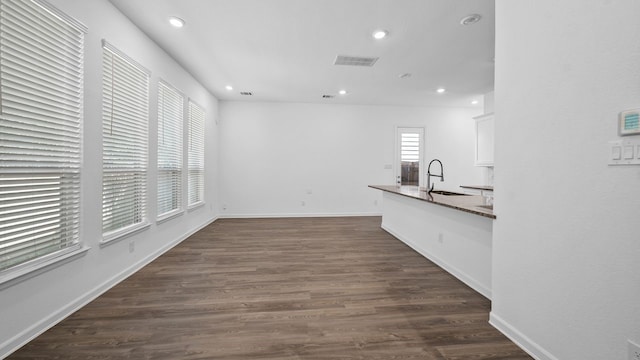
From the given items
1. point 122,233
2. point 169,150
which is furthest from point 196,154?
point 122,233

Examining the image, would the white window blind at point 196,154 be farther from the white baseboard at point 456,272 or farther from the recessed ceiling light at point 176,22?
the white baseboard at point 456,272

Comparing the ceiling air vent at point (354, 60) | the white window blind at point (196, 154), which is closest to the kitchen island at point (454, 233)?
the ceiling air vent at point (354, 60)

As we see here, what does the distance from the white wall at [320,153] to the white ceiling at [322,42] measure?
1.20 m

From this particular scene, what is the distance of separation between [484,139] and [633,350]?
4938mm

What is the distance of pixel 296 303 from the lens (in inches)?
89.4

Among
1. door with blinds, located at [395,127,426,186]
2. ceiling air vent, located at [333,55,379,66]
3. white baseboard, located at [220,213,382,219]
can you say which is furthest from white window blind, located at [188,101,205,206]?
door with blinds, located at [395,127,426,186]

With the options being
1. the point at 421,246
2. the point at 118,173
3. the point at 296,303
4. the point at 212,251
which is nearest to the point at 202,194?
the point at 212,251

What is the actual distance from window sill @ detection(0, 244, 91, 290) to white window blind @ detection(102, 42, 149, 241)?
396mm

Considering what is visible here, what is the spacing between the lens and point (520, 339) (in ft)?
5.65

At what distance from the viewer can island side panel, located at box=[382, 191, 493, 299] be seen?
2.47 meters

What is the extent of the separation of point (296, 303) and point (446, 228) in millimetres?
1967

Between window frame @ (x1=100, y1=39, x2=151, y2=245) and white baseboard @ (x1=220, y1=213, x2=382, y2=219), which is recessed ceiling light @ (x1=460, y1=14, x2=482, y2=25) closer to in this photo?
window frame @ (x1=100, y1=39, x2=151, y2=245)

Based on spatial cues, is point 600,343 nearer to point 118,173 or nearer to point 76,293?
point 76,293

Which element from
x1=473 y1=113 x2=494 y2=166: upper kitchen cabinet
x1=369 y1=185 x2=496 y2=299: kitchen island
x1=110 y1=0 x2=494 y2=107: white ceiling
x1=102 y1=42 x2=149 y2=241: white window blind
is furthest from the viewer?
x1=473 y1=113 x2=494 y2=166: upper kitchen cabinet
